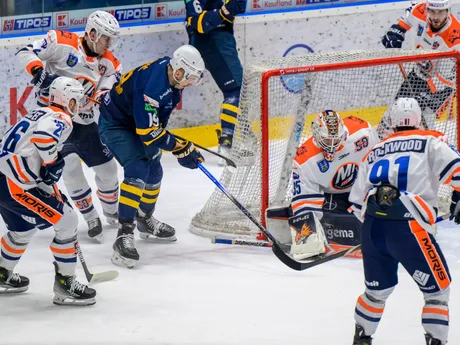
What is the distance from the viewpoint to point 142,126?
5.53 metres

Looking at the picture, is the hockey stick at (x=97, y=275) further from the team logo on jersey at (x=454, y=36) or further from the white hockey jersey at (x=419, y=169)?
the team logo on jersey at (x=454, y=36)

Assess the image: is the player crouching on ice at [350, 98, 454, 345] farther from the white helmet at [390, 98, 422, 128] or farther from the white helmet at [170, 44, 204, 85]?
the white helmet at [170, 44, 204, 85]

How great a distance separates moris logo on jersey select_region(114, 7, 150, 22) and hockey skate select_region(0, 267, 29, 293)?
3.10 metres

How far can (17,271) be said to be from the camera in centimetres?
558

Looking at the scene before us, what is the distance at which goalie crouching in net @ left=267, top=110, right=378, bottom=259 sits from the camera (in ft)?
18.0

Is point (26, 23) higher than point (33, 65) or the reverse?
higher

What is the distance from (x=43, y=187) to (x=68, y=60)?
1.29 meters

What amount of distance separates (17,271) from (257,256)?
123 cm

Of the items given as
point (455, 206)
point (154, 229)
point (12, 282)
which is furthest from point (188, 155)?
point (455, 206)

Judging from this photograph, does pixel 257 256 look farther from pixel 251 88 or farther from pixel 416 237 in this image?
pixel 416 237

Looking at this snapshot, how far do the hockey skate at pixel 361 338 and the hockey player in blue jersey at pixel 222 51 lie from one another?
336 cm

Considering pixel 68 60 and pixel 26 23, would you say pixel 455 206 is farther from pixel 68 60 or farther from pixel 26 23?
pixel 26 23

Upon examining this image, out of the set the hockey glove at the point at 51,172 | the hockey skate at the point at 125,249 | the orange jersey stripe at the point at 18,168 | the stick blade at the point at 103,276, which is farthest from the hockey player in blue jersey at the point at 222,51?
the orange jersey stripe at the point at 18,168

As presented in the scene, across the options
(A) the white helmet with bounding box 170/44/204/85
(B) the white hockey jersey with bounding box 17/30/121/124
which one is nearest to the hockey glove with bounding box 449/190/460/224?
(A) the white helmet with bounding box 170/44/204/85
